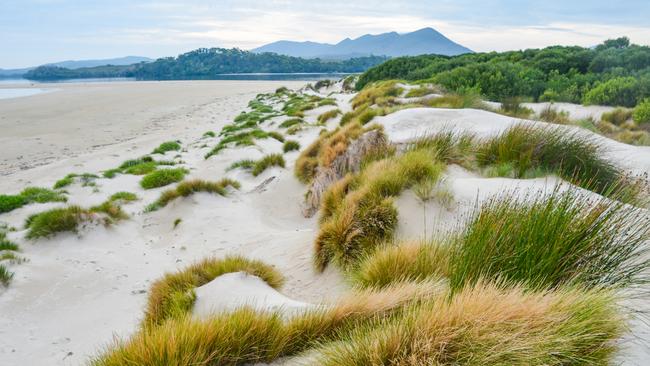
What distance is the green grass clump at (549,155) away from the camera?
217 inches

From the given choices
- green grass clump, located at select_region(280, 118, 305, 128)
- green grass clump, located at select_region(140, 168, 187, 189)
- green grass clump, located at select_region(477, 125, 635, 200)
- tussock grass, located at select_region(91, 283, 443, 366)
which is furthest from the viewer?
green grass clump, located at select_region(280, 118, 305, 128)

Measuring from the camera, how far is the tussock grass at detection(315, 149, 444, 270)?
4.30 m

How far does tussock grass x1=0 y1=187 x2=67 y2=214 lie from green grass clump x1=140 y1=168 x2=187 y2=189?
5.58 ft

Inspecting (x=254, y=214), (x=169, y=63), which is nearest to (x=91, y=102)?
(x=254, y=214)

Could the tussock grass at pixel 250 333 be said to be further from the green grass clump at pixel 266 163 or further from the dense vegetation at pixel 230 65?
the dense vegetation at pixel 230 65

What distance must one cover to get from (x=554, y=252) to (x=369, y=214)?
2153mm

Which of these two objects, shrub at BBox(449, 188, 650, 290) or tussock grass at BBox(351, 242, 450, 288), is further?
tussock grass at BBox(351, 242, 450, 288)

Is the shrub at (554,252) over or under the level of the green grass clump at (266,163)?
over

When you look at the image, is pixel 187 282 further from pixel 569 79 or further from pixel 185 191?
pixel 569 79

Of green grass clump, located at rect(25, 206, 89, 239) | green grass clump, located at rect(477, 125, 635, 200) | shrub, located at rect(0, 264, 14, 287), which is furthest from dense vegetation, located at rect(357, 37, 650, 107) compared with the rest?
shrub, located at rect(0, 264, 14, 287)

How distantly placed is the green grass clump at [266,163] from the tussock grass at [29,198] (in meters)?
4.38

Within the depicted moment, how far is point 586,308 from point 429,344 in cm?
97

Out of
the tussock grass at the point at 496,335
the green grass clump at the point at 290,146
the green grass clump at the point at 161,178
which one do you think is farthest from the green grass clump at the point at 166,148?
the tussock grass at the point at 496,335

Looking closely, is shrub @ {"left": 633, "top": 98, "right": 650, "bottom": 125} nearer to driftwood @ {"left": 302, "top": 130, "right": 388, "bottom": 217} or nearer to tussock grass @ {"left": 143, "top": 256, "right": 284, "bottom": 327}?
driftwood @ {"left": 302, "top": 130, "right": 388, "bottom": 217}
